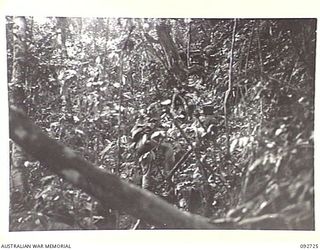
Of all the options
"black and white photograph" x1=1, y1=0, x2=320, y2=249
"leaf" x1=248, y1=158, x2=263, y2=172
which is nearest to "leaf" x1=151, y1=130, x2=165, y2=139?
"black and white photograph" x1=1, y1=0, x2=320, y2=249

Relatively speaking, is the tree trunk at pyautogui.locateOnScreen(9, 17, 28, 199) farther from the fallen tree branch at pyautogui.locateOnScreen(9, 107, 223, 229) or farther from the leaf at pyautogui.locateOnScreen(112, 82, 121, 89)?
the leaf at pyautogui.locateOnScreen(112, 82, 121, 89)

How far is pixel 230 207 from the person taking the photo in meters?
0.67

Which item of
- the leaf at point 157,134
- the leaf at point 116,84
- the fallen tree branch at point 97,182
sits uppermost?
the leaf at point 116,84

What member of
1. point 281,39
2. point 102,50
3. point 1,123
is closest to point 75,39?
point 102,50

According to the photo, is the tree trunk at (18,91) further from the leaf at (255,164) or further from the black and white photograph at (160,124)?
the leaf at (255,164)

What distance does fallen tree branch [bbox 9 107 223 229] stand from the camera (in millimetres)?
661

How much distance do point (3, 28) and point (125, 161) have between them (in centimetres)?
23

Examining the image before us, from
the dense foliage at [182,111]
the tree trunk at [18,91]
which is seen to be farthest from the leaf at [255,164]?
the tree trunk at [18,91]

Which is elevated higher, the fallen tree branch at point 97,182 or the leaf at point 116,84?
the leaf at point 116,84

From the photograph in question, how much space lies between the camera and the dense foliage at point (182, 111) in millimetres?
666

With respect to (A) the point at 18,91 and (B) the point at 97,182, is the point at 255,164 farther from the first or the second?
(A) the point at 18,91

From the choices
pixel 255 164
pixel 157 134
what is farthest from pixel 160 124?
pixel 255 164
